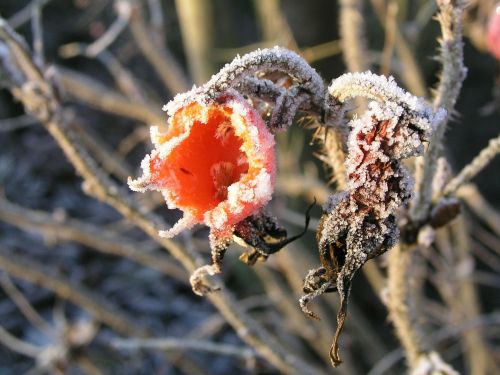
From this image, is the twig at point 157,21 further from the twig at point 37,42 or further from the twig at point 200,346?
the twig at point 200,346

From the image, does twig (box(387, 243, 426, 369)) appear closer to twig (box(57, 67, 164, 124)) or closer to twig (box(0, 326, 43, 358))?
twig (box(0, 326, 43, 358))

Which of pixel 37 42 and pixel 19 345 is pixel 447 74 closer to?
pixel 37 42

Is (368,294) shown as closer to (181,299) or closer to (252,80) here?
(181,299)

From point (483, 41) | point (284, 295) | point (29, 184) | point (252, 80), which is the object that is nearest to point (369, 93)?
point (252, 80)

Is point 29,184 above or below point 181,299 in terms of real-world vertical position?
above

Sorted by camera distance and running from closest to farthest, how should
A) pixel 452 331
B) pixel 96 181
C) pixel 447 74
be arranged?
1. pixel 447 74
2. pixel 96 181
3. pixel 452 331

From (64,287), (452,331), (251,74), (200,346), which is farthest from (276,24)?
(251,74)

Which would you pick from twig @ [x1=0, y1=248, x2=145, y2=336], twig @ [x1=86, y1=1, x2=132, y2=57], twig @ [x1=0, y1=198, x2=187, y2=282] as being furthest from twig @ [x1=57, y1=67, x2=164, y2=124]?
twig @ [x1=0, y1=248, x2=145, y2=336]
